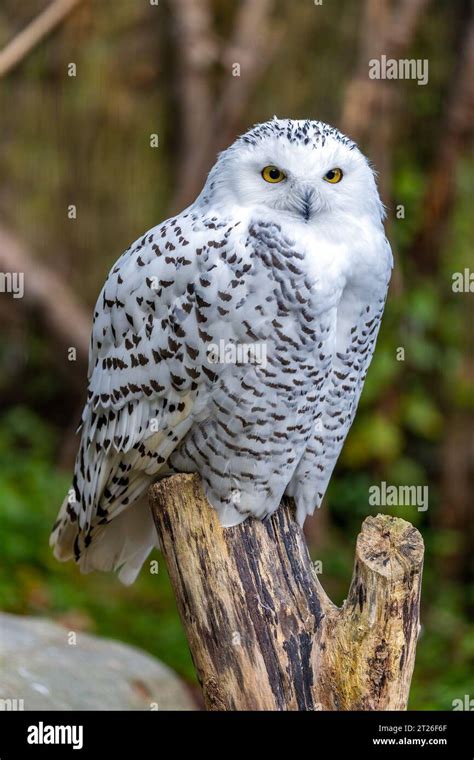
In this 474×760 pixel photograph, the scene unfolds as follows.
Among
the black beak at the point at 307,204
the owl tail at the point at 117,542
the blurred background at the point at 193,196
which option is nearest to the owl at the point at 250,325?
the black beak at the point at 307,204

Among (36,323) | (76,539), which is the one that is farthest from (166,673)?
(36,323)

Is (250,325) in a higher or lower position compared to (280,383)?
higher

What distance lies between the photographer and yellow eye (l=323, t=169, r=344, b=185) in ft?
8.39

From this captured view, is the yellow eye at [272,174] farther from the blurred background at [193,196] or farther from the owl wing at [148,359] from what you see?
the blurred background at [193,196]

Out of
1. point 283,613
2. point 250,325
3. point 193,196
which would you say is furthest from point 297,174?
point 193,196

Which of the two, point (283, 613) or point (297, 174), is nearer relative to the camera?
point (297, 174)

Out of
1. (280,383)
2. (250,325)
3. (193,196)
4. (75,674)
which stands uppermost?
(193,196)

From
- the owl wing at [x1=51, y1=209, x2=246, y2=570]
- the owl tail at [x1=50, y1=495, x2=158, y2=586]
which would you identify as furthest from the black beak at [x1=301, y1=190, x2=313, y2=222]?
the owl tail at [x1=50, y1=495, x2=158, y2=586]

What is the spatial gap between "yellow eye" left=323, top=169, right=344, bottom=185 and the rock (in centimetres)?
207

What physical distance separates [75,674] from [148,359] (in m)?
1.65

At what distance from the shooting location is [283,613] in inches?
106

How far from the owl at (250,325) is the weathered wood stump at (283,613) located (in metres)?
0.10

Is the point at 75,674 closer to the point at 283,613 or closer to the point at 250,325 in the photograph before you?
the point at 283,613
